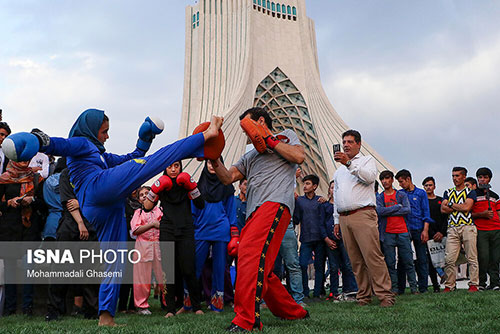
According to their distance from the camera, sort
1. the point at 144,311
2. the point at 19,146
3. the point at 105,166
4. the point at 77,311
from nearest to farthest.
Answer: the point at 19,146 < the point at 105,166 < the point at 77,311 < the point at 144,311

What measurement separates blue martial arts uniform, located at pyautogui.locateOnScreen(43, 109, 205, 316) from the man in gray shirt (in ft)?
1.17

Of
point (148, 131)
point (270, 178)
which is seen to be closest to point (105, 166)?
point (148, 131)

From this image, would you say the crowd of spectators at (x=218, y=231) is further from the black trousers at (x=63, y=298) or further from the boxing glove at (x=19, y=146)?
the boxing glove at (x=19, y=146)

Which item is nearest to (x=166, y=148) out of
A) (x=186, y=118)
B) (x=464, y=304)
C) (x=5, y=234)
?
(x=5, y=234)

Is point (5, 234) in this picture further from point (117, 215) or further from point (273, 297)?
point (273, 297)

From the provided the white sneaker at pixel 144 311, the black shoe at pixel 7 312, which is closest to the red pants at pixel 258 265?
the white sneaker at pixel 144 311

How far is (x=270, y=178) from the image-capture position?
319cm

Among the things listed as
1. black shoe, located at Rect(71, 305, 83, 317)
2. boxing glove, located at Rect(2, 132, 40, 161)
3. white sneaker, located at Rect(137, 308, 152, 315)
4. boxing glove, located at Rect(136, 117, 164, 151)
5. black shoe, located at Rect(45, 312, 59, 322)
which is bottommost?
white sneaker, located at Rect(137, 308, 152, 315)

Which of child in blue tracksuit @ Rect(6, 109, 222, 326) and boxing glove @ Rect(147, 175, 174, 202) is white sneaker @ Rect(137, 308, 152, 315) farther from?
child in blue tracksuit @ Rect(6, 109, 222, 326)

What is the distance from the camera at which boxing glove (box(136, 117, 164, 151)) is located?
3621 mm

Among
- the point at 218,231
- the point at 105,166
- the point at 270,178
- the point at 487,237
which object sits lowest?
the point at 487,237

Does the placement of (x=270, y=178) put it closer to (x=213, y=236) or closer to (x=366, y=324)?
(x=366, y=324)

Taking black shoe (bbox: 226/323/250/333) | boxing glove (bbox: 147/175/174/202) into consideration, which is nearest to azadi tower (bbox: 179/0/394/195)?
boxing glove (bbox: 147/175/174/202)

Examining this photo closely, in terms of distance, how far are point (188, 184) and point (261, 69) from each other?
79.0 ft
